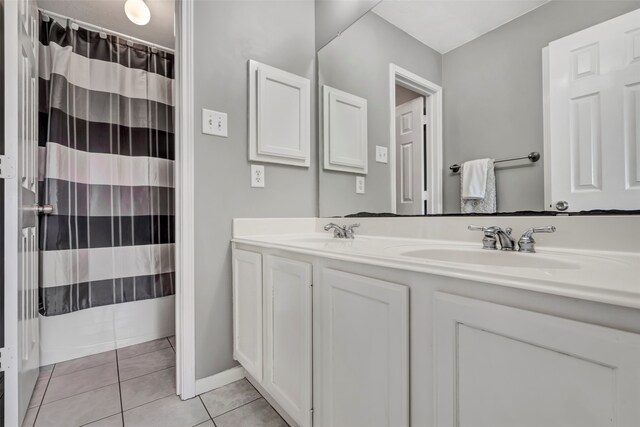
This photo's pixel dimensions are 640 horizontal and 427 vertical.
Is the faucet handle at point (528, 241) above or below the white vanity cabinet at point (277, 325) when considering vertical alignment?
above

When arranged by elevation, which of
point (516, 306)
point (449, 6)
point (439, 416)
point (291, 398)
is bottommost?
point (291, 398)

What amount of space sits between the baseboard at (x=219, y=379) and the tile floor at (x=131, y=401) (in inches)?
1.0

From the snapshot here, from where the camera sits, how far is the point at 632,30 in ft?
2.51

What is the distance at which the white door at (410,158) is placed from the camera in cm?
128

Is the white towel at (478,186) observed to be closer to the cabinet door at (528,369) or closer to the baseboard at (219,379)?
the cabinet door at (528,369)

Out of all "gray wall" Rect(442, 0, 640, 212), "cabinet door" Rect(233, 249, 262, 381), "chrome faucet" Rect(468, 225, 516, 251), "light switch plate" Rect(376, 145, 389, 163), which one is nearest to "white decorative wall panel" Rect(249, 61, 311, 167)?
"light switch plate" Rect(376, 145, 389, 163)

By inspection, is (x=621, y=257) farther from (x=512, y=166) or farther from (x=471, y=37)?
(x=471, y=37)

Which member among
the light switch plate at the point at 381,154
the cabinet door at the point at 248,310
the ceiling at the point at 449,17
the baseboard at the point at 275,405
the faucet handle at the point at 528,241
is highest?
the ceiling at the point at 449,17

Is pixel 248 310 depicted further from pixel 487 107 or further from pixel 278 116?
pixel 487 107

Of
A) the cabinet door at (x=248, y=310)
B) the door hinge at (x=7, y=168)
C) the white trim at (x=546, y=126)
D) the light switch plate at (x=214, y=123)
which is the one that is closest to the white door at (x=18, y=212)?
the door hinge at (x=7, y=168)

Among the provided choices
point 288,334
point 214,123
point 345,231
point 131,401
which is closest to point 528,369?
point 288,334

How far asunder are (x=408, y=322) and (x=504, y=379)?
0.63 feet

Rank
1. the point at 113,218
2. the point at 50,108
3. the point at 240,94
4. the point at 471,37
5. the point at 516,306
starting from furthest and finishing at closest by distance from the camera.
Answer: the point at 113,218, the point at 50,108, the point at 240,94, the point at 471,37, the point at 516,306

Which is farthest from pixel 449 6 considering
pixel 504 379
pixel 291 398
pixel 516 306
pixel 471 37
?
pixel 291 398
